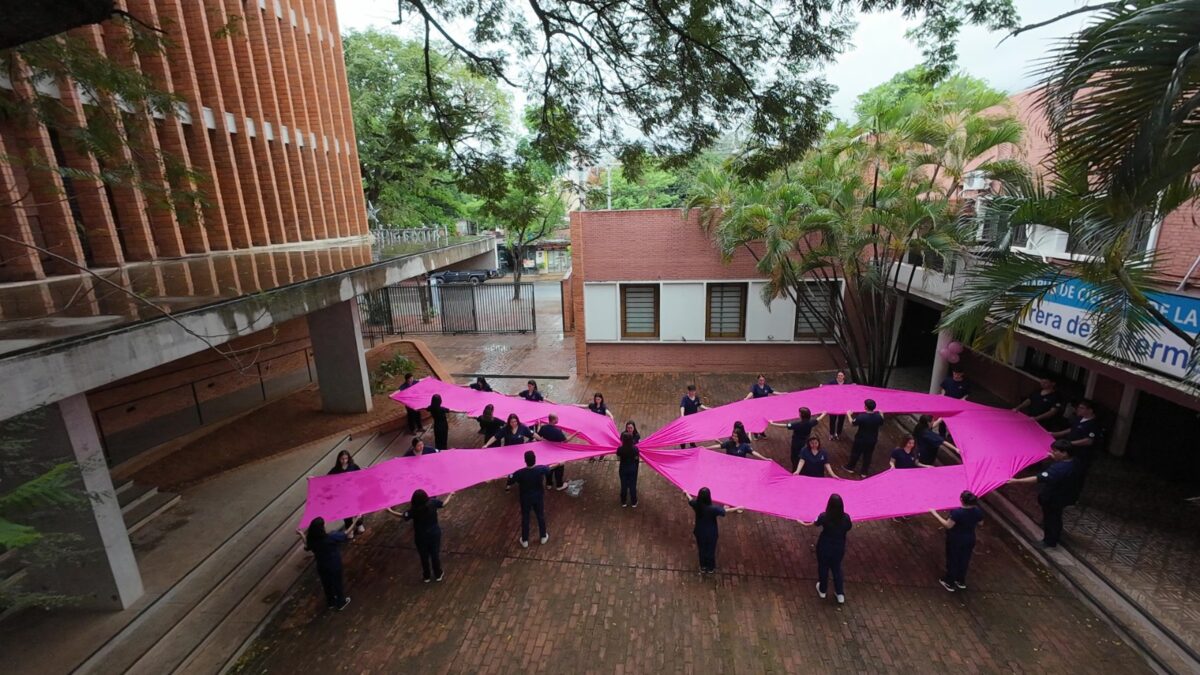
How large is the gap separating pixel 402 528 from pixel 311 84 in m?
14.5

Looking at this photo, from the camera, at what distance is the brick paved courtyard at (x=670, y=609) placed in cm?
499

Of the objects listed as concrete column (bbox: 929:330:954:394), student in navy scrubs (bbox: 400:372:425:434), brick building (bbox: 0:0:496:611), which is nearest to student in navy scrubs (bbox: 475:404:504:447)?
student in navy scrubs (bbox: 400:372:425:434)

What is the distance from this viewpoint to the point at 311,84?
50.9 feet

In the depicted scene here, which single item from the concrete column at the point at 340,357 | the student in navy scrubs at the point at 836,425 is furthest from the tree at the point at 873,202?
the concrete column at the point at 340,357

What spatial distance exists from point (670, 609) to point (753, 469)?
2.04m

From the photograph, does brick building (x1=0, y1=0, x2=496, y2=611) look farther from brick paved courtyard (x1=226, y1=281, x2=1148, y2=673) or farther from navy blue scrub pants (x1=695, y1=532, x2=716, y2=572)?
navy blue scrub pants (x1=695, y1=532, x2=716, y2=572)

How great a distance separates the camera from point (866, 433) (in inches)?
319

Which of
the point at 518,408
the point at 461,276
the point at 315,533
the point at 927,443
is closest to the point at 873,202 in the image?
the point at 927,443

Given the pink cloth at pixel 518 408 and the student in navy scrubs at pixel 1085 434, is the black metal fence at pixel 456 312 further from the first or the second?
the student in navy scrubs at pixel 1085 434

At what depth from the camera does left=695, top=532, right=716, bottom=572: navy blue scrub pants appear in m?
6.00

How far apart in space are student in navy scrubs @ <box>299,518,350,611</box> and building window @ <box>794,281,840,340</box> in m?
10.7

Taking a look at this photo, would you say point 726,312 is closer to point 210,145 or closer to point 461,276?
point 210,145

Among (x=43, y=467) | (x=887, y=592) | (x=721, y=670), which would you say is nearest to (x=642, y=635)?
(x=721, y=670)

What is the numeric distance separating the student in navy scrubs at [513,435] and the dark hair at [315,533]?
9.31 ft
